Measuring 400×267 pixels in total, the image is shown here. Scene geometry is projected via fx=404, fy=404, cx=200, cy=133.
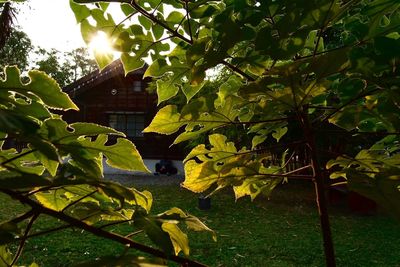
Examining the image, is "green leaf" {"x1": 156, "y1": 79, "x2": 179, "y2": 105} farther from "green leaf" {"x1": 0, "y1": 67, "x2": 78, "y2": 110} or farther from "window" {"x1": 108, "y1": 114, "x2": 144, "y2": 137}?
"window" {"x1": 108, "y1": 114, "x2": 144, "y2": 137}

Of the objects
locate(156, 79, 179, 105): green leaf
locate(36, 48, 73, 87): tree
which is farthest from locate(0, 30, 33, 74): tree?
locate(156, 79, 179, 105): green leaf

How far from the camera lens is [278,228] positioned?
866 cm

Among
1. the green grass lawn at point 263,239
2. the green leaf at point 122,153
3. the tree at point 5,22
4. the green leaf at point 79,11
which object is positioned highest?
the tree at point 5,22

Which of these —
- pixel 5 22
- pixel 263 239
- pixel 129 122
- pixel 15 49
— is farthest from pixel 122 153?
pixel 15 49

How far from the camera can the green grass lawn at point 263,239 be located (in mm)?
6484

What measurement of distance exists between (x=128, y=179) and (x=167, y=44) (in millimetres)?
15726

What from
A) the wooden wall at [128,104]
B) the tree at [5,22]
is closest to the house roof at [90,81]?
the wooden wall at [128,104]

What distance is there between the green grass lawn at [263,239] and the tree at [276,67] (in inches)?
166

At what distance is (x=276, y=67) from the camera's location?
2.55 feet

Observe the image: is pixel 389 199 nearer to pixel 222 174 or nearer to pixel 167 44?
pixel 222 174

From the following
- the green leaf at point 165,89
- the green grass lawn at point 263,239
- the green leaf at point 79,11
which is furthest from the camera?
the green grass lawn at point 263,239

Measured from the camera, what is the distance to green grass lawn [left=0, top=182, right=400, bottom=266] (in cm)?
648

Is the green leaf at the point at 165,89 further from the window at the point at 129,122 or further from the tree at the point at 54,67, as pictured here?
the tree at the point at 54,67

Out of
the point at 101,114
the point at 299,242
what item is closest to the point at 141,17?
the point at 299,242
